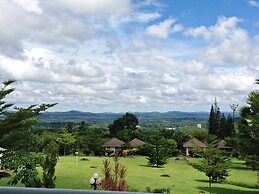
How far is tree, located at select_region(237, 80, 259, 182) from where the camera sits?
16.8 meters

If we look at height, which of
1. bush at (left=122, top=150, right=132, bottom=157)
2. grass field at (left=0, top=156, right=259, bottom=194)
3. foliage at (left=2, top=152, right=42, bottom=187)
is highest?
foliage at (left=2, top=152, right=42, bottom=187)

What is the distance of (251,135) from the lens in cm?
1766

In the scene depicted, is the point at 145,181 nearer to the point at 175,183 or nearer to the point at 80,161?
the point at 175,183

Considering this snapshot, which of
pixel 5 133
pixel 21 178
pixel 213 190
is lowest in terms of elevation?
pixel 213 190

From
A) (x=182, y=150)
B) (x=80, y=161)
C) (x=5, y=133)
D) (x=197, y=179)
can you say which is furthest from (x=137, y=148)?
(x=5, y=133)

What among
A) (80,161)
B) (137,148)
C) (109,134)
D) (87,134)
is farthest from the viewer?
(109,134)

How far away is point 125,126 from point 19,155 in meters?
28.6

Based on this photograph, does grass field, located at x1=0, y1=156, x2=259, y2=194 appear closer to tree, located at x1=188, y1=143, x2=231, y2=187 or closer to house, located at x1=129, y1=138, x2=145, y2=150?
tree, located at x1=188, y1=143, x2=231, y2=187

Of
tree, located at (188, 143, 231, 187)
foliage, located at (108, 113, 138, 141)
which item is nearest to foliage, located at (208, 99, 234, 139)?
foliage, located at (108, 113, 138, 141)

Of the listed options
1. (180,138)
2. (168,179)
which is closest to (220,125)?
(180,138)

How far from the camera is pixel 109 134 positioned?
37.4 meters

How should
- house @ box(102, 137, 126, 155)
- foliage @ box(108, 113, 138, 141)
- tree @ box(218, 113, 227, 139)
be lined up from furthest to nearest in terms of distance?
tree @ box(218, 113, 227, 139) < foliage @ box(108, 113, 138, 141) < house @ box(102, 137, 126, 155)

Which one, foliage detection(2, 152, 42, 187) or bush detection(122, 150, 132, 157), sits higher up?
foliage detection(2, 152, 42, 187)

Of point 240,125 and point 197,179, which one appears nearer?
point 240,125
